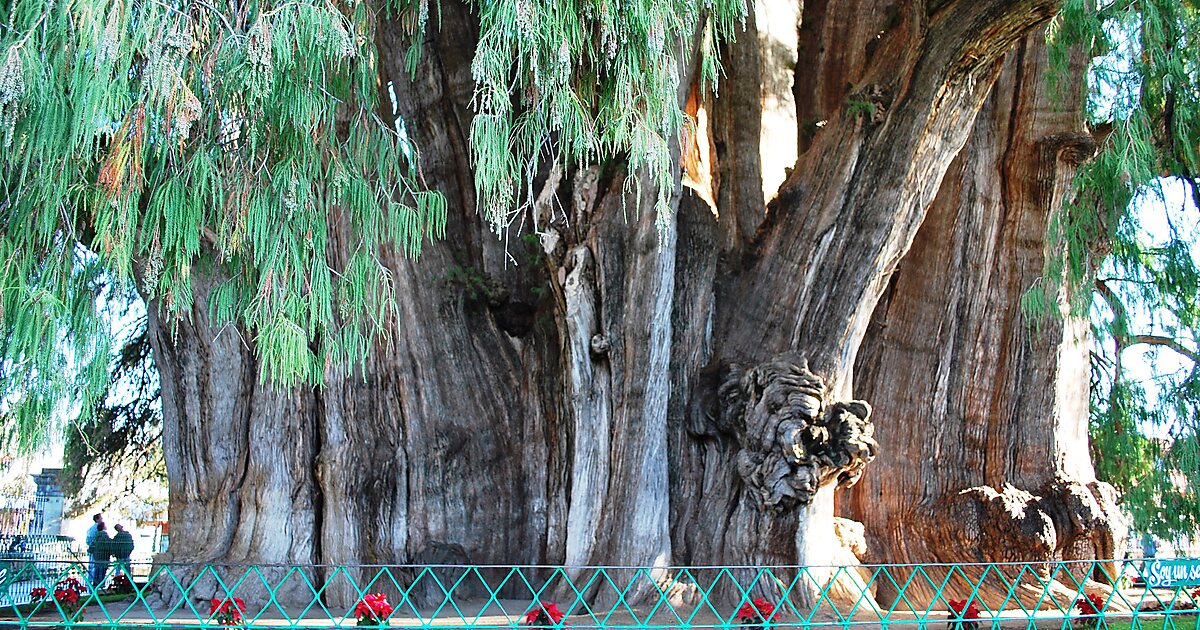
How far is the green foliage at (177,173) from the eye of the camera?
146 inches

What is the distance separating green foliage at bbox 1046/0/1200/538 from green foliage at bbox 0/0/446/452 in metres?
3.67

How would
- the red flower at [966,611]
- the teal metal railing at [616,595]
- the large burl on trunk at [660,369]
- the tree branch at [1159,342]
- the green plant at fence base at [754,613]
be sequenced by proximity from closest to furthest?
the green plant at fence base at [754,613] → the red flower at [966,611] → the teal metal railing at [616,595] → the large burl on trunk at [660,369] → the tree branch at [1159,342]

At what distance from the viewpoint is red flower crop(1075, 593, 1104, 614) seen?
18.1ft

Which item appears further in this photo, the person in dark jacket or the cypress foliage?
the person in dark jacket

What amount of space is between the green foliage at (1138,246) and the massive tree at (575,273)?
11.6 inches

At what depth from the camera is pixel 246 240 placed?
4328mm

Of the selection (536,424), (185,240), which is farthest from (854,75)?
(185,240)

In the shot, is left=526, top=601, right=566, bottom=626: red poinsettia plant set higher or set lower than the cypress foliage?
lower

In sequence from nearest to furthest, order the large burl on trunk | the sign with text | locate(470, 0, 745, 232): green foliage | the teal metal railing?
locate(470, 0, 745, 232): green foliage, the sign with text, the teal metal railing, the large burl on trunk

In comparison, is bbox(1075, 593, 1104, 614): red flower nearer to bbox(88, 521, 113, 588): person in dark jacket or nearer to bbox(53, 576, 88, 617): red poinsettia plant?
bbox(53, 576, 88, 617): red poinsettia plant

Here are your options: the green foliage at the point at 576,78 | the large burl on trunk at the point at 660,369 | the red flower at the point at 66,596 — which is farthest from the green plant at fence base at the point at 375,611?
the red flower at the point at 66,596

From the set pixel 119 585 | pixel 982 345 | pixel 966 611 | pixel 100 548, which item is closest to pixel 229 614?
pixel 966 611

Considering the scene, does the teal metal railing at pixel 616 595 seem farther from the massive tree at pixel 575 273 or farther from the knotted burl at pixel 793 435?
the knotted burl at pixel 793 435

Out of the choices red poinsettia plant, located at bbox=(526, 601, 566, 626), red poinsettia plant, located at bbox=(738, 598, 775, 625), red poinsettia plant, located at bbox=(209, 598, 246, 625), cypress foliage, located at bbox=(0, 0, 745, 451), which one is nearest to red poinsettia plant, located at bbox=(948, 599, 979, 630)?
red poinsettia plant, located at bbox=(738, 598, 775, 625)
